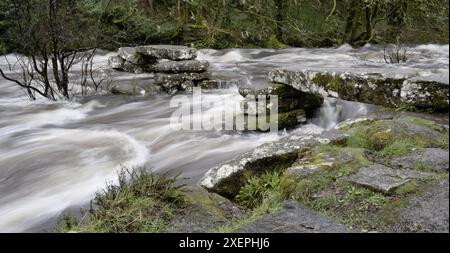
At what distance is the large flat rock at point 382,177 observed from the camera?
321 centimetres

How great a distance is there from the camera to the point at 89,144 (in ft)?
23.5

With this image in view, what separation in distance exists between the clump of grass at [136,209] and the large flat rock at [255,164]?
656 mm

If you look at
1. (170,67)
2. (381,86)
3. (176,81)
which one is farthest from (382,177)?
(170,67)

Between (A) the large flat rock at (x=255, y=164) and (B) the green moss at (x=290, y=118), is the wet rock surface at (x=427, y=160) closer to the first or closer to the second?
(A) the large flat rock at (x=255, y=164)

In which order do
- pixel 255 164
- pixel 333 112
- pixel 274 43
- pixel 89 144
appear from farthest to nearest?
pixel 274 43 < pixel 333 112 < pixel 89 144 < pixel 255 164

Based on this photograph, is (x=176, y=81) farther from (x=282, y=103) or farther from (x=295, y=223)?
(x=295, y=223)

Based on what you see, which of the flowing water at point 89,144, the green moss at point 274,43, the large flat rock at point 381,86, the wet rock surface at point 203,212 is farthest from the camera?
the green moss at point 274,43

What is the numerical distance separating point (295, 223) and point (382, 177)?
0.96 meters

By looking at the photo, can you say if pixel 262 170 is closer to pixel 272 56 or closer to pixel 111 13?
pixel 272 56

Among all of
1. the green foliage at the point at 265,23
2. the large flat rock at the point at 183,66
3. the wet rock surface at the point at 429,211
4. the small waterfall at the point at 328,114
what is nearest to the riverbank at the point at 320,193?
the wet rock surface at the point at 429,211

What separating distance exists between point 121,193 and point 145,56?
8739mm

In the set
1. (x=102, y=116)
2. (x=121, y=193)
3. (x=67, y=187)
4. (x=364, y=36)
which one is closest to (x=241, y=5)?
(x=364, y=36)

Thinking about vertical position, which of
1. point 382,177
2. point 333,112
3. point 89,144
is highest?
point 382,177

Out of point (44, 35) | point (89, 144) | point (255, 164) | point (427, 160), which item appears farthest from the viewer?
point (44, 35)
